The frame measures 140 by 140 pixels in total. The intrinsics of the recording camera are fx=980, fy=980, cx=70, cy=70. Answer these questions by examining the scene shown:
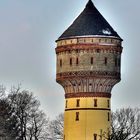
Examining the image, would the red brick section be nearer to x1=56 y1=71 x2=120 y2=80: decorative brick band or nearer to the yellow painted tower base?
x1=56 y1=71 x2=120 y2=80: decorative brick band

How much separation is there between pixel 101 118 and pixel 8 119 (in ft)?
33.7

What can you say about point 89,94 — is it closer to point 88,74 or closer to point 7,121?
point 88,74

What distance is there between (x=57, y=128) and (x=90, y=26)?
23999 mm

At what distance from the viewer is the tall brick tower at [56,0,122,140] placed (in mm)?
82875

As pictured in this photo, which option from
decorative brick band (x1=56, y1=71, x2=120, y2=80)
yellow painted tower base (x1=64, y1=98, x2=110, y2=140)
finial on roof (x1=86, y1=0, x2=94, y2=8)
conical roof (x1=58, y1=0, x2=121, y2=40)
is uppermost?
finial on roof (x1=86, y1=0, x2=94, y2=8)

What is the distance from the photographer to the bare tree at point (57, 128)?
10408cm

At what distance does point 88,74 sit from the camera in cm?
8388

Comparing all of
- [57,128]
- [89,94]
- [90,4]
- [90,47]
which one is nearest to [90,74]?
[89,94]

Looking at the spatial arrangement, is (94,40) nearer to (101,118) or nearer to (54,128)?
(101,118)

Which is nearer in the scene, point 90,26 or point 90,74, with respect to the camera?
point 90,74

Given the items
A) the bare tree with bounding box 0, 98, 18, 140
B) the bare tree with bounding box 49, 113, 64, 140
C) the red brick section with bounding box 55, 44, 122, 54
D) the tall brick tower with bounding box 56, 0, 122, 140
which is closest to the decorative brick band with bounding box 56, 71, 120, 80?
the tall brick tower with bounding box 56, 0, 122, 140

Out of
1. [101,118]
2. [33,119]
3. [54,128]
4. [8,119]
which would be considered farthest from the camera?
[54,128]

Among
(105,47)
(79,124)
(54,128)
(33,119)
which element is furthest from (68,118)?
(54,128)

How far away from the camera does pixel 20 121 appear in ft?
305
